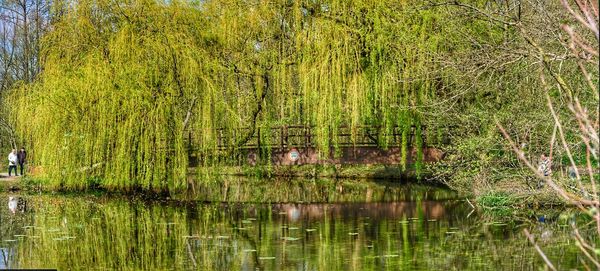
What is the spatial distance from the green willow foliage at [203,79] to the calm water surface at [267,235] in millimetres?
1459

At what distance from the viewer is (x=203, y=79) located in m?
21.6

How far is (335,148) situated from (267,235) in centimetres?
995

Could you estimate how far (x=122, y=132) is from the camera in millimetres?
21016

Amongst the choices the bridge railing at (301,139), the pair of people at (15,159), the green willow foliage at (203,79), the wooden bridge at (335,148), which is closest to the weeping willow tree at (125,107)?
the green willow foliage at (203,79)

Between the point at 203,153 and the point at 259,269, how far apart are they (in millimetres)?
10828

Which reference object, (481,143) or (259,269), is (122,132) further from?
(259,269)

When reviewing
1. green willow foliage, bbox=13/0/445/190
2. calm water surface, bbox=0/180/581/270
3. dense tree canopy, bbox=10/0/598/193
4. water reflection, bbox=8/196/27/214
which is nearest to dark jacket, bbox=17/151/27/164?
green willow foliage, bbox=13/0/445/190

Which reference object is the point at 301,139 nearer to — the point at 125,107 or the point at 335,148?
the point at 335,148

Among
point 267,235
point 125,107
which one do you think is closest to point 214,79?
point 125,107

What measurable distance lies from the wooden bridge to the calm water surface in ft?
7.67

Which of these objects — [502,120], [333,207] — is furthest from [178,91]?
[502,120]

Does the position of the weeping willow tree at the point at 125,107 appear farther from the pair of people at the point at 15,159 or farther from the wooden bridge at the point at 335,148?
the pair of people at the point at 15,159

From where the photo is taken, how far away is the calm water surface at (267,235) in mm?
11617

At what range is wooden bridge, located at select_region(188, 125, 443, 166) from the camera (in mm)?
24125
